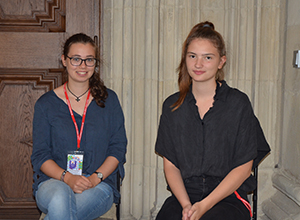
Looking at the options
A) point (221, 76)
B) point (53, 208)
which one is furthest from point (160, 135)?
point (53, 208)

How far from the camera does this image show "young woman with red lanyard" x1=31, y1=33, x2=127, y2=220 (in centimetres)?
194

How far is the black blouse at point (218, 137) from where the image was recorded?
6.08 ft

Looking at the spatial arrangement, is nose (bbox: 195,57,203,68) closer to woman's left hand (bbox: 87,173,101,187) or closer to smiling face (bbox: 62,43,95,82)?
smiling face (bbox: 62,43,95,82)

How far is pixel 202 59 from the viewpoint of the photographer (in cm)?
185

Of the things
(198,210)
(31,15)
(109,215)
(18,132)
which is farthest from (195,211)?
(31,15)

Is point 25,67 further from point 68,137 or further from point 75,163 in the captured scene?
point 75,163

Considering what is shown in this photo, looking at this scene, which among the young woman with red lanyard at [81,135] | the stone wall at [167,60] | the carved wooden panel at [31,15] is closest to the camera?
the young woman with red lanyard at [81,135]

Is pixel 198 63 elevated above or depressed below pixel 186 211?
above

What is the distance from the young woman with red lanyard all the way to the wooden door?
50cm

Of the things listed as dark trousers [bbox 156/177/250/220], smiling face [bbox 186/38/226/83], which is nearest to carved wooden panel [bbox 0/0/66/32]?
smiling face [bbox 186/38/226/83]

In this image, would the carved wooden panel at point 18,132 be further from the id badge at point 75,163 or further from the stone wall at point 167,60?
the id badge at point 75,163

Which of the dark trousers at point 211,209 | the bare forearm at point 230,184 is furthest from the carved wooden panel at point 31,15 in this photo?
the bare forearm at point 230,184

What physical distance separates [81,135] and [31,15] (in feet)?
3.69

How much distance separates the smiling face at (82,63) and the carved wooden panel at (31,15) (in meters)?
0.64
